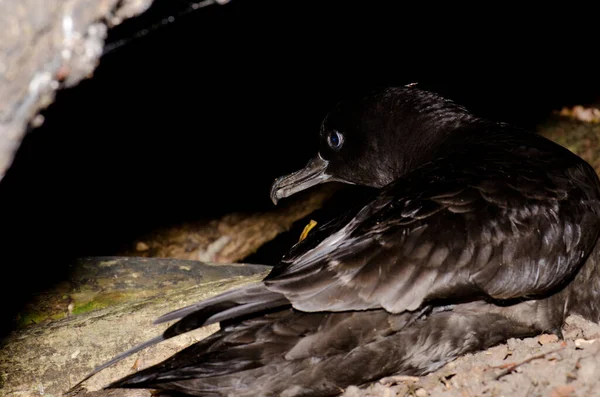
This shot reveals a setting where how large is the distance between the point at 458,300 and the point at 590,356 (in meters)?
0.52

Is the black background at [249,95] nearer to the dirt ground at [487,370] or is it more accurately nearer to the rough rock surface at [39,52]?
the dirt ground at [487,370]

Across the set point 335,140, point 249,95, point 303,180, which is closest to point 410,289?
point 335,140

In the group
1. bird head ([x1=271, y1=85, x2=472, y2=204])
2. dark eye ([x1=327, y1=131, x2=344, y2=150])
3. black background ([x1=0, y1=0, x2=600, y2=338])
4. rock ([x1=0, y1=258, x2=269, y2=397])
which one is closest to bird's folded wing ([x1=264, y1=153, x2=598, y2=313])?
bird head ([x1=271, y1=85, x2=472, y2=204])

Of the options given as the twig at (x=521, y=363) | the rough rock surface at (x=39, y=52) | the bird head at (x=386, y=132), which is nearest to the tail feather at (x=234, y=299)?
the rough rock surface at (x=39, y=52)

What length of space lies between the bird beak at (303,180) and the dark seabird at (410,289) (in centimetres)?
130

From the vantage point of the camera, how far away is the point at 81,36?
1982 mm

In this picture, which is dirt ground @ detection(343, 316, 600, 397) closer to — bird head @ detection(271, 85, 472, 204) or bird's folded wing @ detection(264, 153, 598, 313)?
bird's folded wing @ detection(264, 153, 598, 313)

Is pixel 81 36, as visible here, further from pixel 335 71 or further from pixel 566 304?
pixel 335 71

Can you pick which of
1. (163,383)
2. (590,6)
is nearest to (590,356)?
(163,383)

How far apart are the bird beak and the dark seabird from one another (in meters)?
1.30

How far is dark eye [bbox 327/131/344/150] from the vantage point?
A: 418 centimetres

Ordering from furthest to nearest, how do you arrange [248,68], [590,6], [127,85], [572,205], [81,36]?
[590,6] → [248,68] → [127,85] → [572,205] → [81,36]

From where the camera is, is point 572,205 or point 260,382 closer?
point 260,382

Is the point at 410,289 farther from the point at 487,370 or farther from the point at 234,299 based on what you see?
the point at 234,299
